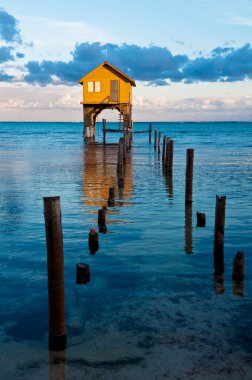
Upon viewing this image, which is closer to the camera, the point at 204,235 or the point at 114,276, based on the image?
the point at 114,276

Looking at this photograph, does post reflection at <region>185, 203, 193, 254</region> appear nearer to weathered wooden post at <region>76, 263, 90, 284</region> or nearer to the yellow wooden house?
weathered wooden post at <region>76, 263, 90, 284</region>

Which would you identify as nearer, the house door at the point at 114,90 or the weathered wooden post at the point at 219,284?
the weathered wooden post at the point at 219,284

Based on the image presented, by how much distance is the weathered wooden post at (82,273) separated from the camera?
28.4 feet

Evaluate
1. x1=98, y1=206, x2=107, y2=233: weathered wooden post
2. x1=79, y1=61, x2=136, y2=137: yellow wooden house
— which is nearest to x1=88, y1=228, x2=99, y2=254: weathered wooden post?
x1=98, y1=206, x2=107, y2=233: weathered wooden post

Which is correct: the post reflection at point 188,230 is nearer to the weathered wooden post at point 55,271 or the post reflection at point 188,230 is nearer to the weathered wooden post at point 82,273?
the weathered wooden post at point 82,273

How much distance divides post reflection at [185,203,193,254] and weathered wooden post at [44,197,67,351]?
4.99 metres

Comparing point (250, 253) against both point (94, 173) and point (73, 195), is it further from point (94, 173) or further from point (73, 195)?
point (94, 173)

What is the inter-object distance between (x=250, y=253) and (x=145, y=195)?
813 cm

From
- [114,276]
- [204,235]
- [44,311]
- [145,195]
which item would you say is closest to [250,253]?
[204,235]

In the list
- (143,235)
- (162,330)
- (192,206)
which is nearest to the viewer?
(162,330)

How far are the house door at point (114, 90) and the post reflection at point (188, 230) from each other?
34600mm

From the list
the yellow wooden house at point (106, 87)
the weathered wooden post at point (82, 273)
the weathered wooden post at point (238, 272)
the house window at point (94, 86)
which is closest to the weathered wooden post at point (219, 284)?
the weathered wooden post at point (238, 272)

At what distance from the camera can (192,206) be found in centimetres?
1614

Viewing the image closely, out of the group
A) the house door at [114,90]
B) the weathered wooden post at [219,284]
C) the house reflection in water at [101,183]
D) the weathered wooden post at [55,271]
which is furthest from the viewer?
the house door at [114,90]
